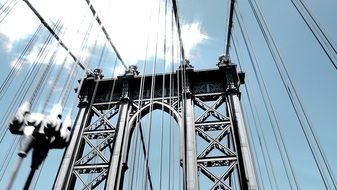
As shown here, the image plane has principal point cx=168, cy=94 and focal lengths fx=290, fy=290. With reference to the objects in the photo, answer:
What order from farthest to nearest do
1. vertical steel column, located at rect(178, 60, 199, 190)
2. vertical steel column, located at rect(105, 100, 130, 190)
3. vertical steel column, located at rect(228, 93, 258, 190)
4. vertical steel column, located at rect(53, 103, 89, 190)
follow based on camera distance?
vertical steel column, located at rect(53, 103, 89, 190), vertical steel column, located at rect(105, 100, 130, 190), vertical steel column, located at rect(178, 60, 199, 190), vertical steel column, located at rect(228, 93, 258, 190)

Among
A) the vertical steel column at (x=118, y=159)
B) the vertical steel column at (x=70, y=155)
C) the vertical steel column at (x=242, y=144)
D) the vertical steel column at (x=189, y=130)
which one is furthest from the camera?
the vertical steel column at (x=70, y=155)

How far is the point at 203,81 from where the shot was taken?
464 inches

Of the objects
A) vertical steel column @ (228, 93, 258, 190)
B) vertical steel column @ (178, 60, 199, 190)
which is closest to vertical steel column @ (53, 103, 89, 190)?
vertical steel column @ (178, 60, 199, 190)

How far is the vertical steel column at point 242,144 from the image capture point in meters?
8.35

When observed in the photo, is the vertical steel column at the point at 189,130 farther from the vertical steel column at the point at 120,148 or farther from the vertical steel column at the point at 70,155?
the vertical steel column at the point at 70,155

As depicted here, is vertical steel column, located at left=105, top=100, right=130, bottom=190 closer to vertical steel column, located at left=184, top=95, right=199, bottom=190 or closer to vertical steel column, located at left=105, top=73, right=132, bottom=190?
vertical steel column, located at left=105, top=73, right=132, bottom=190

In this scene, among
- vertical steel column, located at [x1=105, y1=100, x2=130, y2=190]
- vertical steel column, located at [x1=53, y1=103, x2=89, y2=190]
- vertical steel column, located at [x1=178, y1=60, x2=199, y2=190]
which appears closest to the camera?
vertical steel column, located at [x1=178, y1=60, x2=199, y2=190]

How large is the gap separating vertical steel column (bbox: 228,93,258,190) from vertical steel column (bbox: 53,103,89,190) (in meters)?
5.46

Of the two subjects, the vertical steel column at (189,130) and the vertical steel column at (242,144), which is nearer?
the vertical steel column at (242,144)

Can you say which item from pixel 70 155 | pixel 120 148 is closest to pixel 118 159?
pixel 120 148

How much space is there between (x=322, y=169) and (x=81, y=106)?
9.07 metres

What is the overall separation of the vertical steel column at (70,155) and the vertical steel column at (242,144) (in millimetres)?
5455

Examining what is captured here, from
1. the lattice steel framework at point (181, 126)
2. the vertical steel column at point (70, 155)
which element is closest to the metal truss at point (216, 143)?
the lattice steel framework at point (181, 126)

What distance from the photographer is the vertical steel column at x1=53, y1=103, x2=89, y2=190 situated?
356 inches
